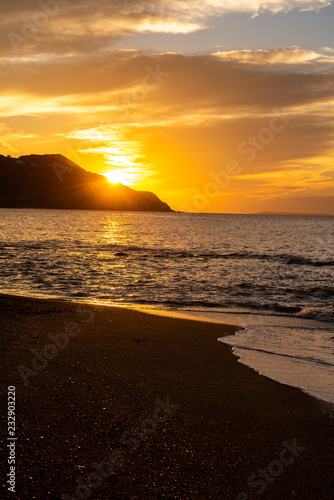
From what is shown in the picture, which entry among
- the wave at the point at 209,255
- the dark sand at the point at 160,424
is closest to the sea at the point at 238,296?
the dark sand at the point at 160,424

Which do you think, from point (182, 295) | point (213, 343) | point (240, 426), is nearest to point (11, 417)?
point (240, 426)

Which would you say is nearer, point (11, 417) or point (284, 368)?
point (11, 417)

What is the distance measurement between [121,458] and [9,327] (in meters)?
5.74

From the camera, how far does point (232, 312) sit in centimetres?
1466

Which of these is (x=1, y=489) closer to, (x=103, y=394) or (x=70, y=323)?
(x=103, y=394)

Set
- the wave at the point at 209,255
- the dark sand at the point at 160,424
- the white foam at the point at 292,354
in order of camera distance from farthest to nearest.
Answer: the wave at the point at 209,255 → the white foam at the point at 292,354 → the dark sand at the point at 160,424
